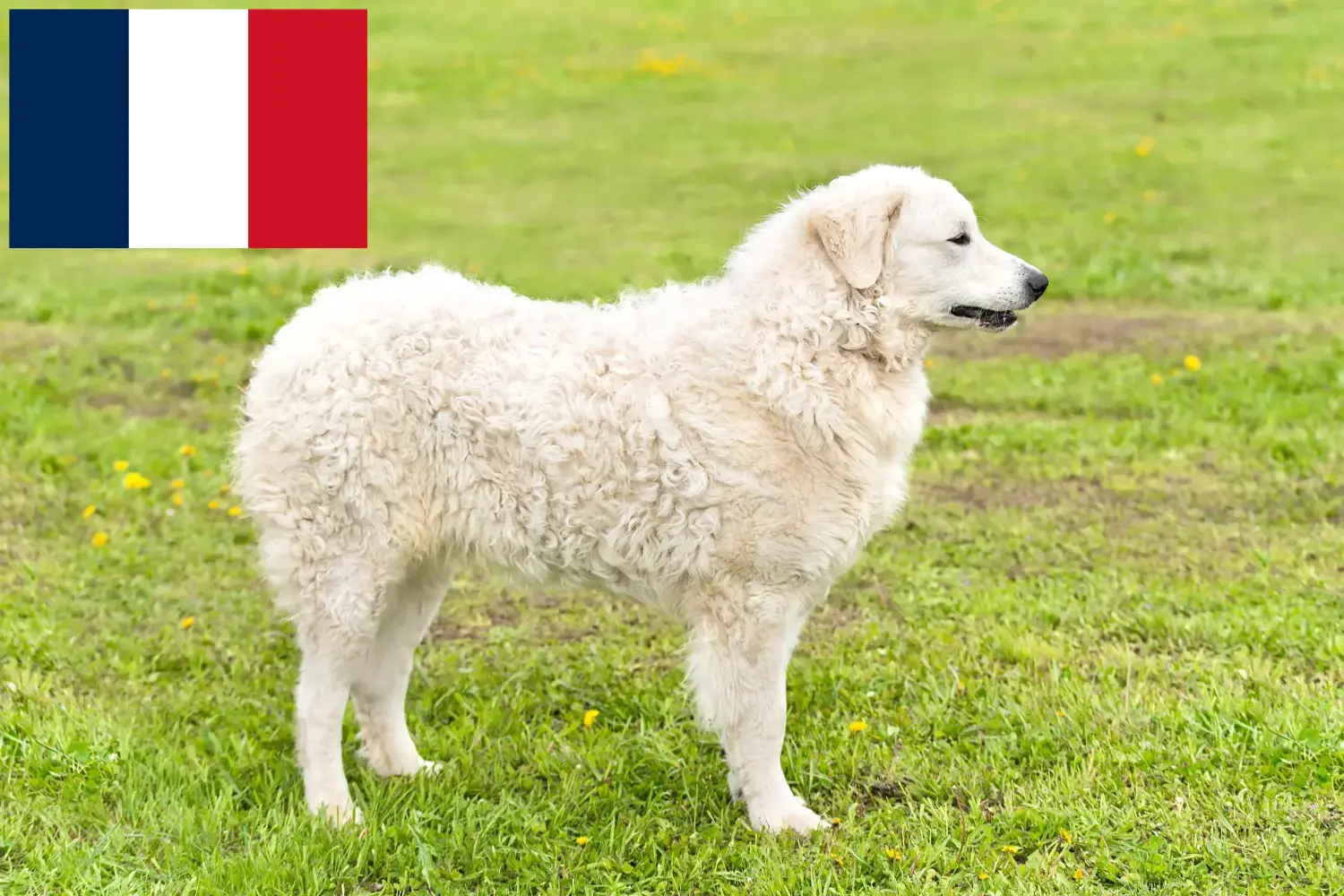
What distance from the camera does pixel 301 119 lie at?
10.7 meters

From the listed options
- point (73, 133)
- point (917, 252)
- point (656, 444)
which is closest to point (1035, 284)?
point (917, 252)

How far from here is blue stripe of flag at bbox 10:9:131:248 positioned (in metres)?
10.5

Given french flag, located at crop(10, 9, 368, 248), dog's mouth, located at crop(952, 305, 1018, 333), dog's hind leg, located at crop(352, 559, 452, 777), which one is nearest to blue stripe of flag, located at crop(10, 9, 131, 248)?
french flag, located at crop(10, 9, 368, 248)

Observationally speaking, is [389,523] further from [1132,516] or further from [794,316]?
[1132,516]

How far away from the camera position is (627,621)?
610cm

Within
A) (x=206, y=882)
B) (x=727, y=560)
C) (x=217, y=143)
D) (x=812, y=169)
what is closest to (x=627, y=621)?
(x=727, y=560)

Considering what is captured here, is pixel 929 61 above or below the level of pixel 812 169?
above

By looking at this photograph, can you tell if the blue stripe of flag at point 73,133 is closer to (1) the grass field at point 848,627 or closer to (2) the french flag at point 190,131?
(2) the french flag at point 190,131

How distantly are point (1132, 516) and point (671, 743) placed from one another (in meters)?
3.20

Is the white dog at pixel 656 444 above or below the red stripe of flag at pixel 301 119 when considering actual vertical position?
below

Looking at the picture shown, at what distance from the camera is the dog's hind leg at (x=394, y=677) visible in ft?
15.7

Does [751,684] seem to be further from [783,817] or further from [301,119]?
[301,119]

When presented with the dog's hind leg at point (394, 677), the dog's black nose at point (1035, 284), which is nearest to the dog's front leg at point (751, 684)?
the dog's hind leg at point (394, 677)

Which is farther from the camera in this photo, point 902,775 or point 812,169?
point 812,169
